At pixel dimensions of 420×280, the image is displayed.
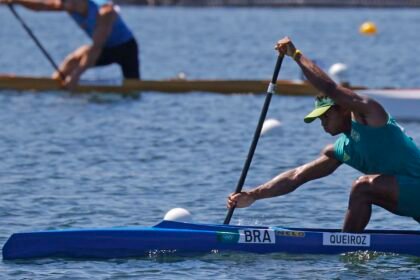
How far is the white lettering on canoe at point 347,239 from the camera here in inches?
416

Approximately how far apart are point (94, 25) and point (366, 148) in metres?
11.0

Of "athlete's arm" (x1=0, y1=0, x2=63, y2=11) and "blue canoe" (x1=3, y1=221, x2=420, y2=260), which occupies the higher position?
"athlete's arm" (x1=0, y1=0, x2=63, y2=11)

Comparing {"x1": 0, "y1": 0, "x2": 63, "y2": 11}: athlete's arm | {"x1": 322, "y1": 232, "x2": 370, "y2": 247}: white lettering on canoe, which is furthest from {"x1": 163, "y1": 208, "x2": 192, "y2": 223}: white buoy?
{"x1": 0, "y1": 0, "x2": 63, "y2": 11}: athlete's arm

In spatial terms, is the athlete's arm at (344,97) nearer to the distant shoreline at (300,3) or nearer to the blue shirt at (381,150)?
the blue shirt at (381,150)

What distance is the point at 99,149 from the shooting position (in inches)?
679

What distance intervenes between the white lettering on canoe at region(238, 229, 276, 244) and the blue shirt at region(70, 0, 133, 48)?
10535 mm

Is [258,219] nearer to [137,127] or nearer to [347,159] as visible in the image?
[347,159]

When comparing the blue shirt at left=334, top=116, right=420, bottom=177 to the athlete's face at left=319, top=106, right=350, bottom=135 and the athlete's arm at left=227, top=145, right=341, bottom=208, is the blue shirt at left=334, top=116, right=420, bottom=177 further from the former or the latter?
the athlete's arm at left=227, top=145, right=341, bottom=208

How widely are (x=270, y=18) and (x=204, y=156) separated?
46056 mm

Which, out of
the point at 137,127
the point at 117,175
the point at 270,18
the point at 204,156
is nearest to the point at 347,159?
the point at 117,175

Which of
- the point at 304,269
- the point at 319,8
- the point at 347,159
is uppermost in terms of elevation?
the point at 319,8

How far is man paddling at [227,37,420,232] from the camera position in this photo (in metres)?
10.1

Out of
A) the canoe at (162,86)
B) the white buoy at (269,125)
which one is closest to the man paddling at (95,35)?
the canoe at (162,86)

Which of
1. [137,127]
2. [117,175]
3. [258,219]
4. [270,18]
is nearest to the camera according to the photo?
[258,219]
